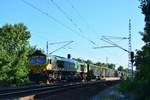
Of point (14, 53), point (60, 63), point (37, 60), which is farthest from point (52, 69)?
point (14, 53)

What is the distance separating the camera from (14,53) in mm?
61906

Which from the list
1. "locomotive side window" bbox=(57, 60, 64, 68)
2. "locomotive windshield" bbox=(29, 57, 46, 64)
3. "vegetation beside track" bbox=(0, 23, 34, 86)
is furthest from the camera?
"locomotive side window" bbox=(57, 60, 64, 68)

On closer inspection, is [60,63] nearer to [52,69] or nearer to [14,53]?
[52,69]

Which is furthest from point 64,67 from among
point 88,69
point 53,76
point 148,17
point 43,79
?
point 148,17

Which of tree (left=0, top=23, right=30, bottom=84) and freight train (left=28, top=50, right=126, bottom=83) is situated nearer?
freight train (left=28, top=50, right=126, bottom=83)

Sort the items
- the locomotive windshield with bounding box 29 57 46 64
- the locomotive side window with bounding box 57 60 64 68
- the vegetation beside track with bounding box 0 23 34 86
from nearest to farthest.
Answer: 1. the locomotive windshield with bounding box 29 57 46 64
2. the vegetation beside track with bounding box 0 23 34 86
3. the locomotive side window with bounding box 57 60 64 68

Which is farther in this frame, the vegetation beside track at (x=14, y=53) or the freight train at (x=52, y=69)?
the vegetation beside track at (x=14, y=53)

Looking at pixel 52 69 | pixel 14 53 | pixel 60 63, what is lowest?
pixel 52 69

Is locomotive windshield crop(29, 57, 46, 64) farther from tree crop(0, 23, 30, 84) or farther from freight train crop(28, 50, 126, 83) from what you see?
tree crop(0, 23, 30, 84)

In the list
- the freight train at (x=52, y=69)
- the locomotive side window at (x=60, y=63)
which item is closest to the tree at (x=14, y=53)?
the freight train at (x=52, y=69)

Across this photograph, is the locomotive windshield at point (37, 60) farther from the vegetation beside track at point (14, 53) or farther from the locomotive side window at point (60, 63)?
the locomotive side window at point (60, 63)

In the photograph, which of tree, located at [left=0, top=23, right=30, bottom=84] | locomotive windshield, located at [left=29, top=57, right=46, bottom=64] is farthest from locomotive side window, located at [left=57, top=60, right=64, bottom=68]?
locomotive windshield, located at [left=29, top=57, right=46, bottom=64]

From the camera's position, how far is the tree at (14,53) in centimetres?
5638

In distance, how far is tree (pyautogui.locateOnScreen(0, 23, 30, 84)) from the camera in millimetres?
56375
